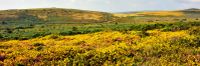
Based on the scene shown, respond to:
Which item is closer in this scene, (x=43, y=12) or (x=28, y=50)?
(x=28, y=50)

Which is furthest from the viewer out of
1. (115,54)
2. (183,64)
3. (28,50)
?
(28,50)

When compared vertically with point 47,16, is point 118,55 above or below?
above

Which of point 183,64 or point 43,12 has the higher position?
point 183,64

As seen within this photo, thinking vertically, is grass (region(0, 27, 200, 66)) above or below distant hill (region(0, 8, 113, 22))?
above

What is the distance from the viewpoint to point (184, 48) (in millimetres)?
33688

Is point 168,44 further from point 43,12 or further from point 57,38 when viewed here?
point 43,12

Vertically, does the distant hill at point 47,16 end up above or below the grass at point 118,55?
below

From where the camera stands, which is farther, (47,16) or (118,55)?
(47,16)

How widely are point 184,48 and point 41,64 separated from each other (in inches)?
450

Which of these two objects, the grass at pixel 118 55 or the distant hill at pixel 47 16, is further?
the distant hill at pixel 47 16

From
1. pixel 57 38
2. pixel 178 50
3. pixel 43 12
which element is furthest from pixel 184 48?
pixel 43 12

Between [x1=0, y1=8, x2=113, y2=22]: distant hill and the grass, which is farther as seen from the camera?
[x1=0, y1=8, x2=113, y2=22]: distant hill

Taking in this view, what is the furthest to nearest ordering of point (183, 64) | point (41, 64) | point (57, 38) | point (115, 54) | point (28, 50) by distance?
point (57, 38) < point (28, 50) < point (115, 54) < point (41, 64) < point (183, 64)

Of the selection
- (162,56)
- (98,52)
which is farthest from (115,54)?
(162,56)
